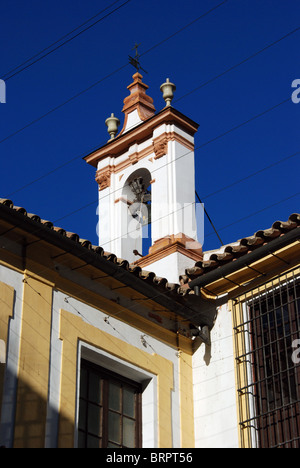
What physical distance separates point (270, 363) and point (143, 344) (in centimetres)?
136

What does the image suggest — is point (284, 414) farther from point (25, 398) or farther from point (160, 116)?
point (160, 116)

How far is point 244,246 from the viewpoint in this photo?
396 inches

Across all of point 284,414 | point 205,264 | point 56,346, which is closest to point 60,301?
point 56,346

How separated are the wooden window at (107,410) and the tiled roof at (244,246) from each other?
1.42 m

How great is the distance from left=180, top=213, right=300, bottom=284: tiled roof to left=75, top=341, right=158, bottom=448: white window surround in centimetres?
125

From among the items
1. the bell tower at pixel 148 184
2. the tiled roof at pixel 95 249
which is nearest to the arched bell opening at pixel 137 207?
the bell tower at pixel 148 184

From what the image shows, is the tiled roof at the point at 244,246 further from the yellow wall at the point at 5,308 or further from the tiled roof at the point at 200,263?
the yellow wall at the point at 5,308

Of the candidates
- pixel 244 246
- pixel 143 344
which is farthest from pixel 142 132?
pixel 143 344

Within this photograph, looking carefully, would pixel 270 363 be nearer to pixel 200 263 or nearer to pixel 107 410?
pixel 200 263

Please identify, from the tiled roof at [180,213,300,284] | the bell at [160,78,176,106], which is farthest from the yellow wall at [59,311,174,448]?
the bell at [160,78,176,106]

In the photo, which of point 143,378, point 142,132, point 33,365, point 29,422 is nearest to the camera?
point 29,422

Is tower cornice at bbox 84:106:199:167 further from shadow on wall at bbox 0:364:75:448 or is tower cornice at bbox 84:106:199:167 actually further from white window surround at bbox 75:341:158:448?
shadow on wall at bbox 0:364:75:448

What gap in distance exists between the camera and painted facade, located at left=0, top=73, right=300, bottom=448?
8.88 m

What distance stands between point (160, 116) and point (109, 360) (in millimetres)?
4793
